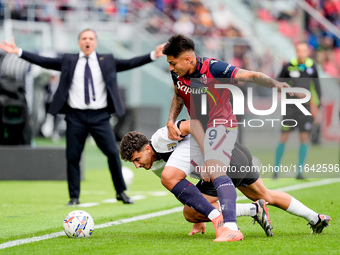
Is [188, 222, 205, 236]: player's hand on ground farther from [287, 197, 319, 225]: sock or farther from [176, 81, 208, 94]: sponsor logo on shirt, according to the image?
[176, 81, 208, 94]: sponsor logo on shirt

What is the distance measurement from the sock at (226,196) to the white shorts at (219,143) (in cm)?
18

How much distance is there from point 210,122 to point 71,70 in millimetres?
3472

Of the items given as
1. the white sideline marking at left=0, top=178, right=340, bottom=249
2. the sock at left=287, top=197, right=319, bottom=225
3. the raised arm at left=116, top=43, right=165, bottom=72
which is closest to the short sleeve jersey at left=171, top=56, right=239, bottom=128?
the sock at left=287, top=197, right=319, bottom=225

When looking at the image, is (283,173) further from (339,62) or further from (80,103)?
(339,62)

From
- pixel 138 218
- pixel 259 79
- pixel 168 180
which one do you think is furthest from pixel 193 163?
pixel 138 218

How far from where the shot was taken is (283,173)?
13.6 m

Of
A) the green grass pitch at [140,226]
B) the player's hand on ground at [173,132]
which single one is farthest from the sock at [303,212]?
the player's hand on ground at [173,132]

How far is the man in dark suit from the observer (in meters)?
9.34

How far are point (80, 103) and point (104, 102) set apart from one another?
0.33 metres

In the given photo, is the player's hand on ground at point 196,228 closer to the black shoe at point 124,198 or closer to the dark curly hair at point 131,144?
the dark curly hair at point 131,144

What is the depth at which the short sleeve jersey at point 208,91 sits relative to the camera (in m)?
6.19

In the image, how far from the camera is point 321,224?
21.2 feet

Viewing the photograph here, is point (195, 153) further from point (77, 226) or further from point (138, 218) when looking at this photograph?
point (138, 218)

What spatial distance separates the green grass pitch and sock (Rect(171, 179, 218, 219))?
0.29m
